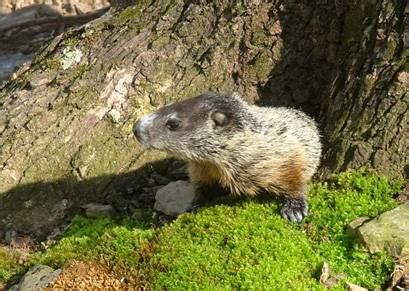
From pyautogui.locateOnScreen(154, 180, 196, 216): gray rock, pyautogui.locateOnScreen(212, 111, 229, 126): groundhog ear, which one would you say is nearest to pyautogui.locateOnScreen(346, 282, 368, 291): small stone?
pyautogui.locateOnScreen(212, 111, 229, 126): groundhog ear

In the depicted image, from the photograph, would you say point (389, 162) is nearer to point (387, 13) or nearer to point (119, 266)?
point (387, 13)

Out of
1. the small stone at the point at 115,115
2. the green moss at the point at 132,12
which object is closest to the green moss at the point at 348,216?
the small stone at the point at 115,115

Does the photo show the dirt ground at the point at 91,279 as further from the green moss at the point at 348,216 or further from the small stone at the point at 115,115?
the small stone at the point at 115,115

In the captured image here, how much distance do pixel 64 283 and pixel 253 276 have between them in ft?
4.48

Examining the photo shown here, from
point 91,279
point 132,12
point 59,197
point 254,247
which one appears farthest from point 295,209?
point 132,12

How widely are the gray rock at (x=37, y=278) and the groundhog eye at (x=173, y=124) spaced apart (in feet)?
4.58

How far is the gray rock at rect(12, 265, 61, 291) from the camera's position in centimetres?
502

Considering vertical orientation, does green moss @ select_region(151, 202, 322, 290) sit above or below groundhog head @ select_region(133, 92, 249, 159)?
below

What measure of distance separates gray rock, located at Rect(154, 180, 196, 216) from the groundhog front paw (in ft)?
3.51

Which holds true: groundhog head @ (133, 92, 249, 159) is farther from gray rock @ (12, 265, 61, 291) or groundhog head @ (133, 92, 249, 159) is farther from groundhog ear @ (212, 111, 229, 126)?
gray rock @ (12, 265, 61, 291)

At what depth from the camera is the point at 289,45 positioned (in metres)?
6.43

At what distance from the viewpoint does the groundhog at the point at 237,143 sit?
539 cm

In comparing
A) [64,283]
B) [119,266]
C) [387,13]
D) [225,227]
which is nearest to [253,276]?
[225,227]

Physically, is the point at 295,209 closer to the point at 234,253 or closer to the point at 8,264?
the point at 234,253
